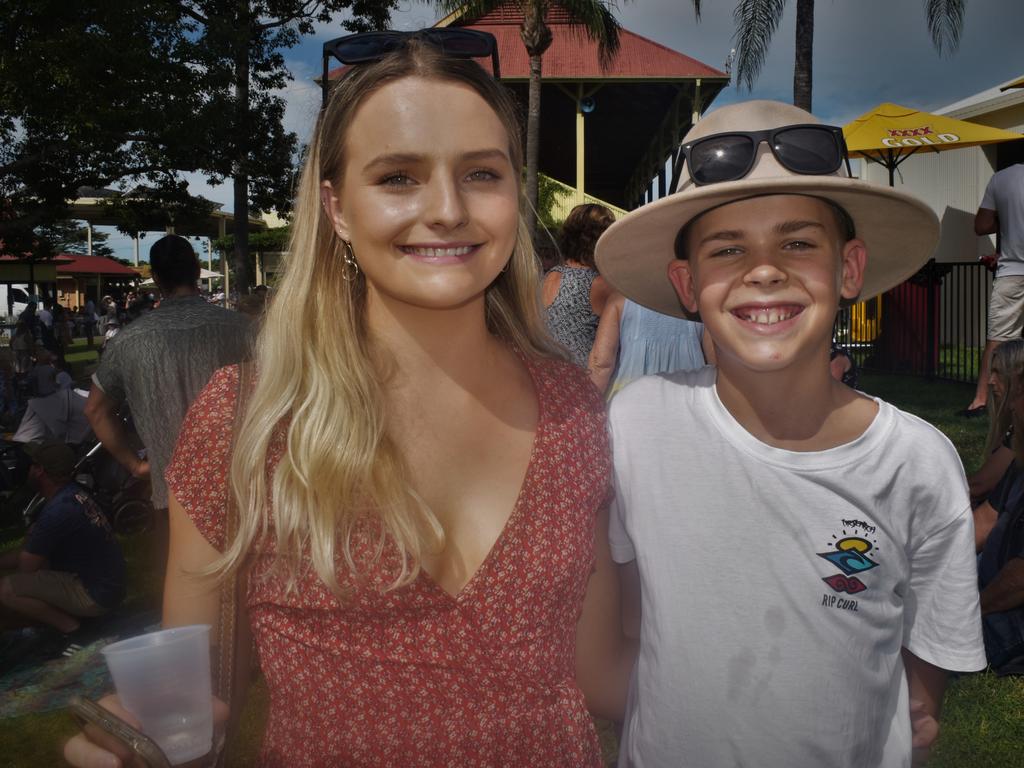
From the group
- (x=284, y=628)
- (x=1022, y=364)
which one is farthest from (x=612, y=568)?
(x=1022, y=364)

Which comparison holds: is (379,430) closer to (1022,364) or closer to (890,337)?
(1022,364)

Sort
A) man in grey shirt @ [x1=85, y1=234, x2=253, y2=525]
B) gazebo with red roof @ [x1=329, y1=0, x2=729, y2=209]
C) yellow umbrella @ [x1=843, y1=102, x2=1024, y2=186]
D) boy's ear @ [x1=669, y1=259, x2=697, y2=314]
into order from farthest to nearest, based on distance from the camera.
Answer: gazebo with red roof @ [x1=329, y1=0, x2=729, y2=209] → yellow umbrella @ [x1=843, y1=102, x2=1024, y2=186] → man in grey shirt @ [x1=85, y1=234, x2=253, y2=525] → boy's ear @ [x1=669, y1=259, x2=697, y2=314]

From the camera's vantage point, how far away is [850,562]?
65.3 inches

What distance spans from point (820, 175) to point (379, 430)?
1.07 meters

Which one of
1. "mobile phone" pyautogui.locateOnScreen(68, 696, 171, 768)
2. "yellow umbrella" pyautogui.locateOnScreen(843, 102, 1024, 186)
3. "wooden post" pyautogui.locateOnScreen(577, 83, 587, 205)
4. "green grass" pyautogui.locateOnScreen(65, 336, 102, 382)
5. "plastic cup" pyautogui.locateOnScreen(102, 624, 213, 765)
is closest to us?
"mobile phone" pyautogui.locateOnScreen(68, 696, 171, 768)

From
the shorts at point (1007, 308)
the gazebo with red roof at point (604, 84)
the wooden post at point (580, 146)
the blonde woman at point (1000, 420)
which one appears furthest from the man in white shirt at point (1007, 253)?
the wooden post at point (580, 146)

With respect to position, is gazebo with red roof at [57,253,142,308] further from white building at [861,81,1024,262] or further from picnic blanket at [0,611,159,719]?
picnic blanket at [0,611,159,719]

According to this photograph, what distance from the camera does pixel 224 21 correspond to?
50.3 ft

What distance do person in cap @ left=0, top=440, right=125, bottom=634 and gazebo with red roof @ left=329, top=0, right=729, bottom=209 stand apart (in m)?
16.4

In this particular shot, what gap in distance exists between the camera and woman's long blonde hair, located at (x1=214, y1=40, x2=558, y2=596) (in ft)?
5.12

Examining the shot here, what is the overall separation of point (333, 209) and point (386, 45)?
373 millimetres

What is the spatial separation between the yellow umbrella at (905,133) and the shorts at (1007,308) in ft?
18.2

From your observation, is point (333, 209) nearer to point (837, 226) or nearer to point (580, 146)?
point (837, 226)

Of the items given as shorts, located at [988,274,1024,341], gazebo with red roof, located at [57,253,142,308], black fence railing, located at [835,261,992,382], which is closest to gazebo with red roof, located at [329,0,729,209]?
black fence railing, located at [835,261,992,382]
